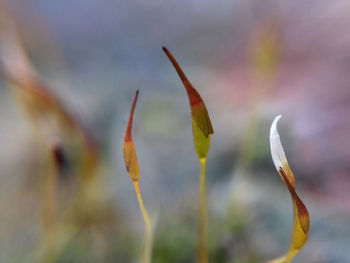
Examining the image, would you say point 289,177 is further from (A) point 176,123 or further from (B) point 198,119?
(A) point 176,123

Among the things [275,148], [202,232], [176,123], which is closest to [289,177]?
[275,148]

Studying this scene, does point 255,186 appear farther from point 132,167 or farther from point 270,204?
point 132,167

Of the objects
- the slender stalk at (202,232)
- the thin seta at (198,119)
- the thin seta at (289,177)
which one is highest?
the thin seta at (198,119)

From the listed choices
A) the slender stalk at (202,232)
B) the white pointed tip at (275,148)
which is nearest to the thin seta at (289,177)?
the white pointed tip at (275,148)

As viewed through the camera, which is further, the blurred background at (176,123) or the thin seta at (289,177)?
A: the blurred background at (176,123)

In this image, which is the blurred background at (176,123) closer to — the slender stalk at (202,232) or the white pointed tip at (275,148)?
the slender stalk at (202,232)

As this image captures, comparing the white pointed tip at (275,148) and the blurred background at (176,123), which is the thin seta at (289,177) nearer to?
the white pointed tip at (275,148)

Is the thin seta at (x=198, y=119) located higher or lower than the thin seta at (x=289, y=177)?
higher

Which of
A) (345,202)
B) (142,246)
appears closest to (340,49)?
(345,202)

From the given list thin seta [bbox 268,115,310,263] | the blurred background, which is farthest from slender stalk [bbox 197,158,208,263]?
thin seta [bbox 268,115,310,263]
